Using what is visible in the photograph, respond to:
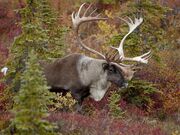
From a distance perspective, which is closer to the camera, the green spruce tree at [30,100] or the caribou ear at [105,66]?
the green spruce tree at [30,100]

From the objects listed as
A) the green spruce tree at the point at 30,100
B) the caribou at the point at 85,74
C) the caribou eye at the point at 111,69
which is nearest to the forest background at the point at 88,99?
the green spruce tree at the point at 30,100

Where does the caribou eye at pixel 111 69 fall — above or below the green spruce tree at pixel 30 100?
below

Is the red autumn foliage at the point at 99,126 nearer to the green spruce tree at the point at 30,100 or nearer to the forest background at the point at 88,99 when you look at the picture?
the forest background at the point at 88,99

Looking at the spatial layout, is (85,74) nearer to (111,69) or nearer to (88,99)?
(111,69)

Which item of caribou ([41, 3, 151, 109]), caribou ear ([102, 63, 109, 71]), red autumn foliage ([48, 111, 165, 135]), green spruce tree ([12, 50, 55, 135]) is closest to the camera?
green spruce tree ([12, 50, 55, 135])

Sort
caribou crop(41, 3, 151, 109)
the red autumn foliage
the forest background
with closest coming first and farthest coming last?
the forest background
the red autumn foliage
caribou crop(41, 3, 151, 109)

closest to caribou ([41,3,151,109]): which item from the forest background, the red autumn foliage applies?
the forest background

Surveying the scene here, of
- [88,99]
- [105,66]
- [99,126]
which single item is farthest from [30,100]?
[88,99]

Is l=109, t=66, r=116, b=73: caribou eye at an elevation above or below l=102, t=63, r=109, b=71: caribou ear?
below

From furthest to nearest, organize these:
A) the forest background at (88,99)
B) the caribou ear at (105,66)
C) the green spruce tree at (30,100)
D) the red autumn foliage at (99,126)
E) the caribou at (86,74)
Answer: the caribou ear at (105,66)
the caribou at (86,74)
the red autumn foliage at (99,126)
the forest background at (88,99)
the green spruce tree at (30,100)

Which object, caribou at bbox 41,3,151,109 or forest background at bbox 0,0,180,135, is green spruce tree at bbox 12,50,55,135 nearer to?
forest background at bbox 0,0,180,135

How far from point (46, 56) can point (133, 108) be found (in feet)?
9.61

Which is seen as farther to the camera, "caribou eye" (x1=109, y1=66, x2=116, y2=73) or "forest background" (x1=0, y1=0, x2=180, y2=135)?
"caribou eye" (x1=109, y1=66, x2=116, y2=73)

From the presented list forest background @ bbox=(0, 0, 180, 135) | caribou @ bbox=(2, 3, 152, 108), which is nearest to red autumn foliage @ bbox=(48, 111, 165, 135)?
forest background @ bbox=(0, 0, 180, 135)
